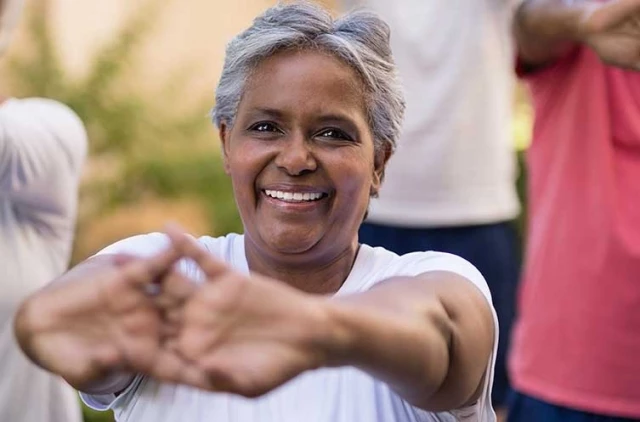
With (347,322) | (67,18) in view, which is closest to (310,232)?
(347,322)

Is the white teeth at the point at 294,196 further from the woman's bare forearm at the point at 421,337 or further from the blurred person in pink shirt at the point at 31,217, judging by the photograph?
the blurred person in pink shirt at the point at 31,217

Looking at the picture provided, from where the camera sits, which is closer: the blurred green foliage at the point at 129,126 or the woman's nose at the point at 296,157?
the woman's nose at the point at 296,157

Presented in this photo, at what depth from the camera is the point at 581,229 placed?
3.04 metres

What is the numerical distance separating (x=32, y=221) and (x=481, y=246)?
1.21 m

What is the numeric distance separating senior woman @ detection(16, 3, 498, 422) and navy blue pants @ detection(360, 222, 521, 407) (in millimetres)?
1140

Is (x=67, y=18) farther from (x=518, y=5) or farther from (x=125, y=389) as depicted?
(x=125, y=389)

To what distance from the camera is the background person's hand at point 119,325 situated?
1.63 m

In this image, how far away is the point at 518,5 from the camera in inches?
124

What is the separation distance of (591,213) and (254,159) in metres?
1.12

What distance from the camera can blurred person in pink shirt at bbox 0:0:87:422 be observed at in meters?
2.82

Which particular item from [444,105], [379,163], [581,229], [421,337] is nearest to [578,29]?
[581,229]

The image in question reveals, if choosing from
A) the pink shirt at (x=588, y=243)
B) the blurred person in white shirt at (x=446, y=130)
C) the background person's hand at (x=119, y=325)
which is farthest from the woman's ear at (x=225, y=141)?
the blurred person in white shirt at (x=446, y=130)

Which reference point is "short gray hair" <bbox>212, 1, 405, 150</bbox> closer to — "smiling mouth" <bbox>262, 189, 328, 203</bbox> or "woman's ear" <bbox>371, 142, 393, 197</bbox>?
"woman's ear" <bbox>371, 142, 393, 197</bbox>

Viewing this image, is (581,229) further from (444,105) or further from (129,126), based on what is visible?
(129,126)
